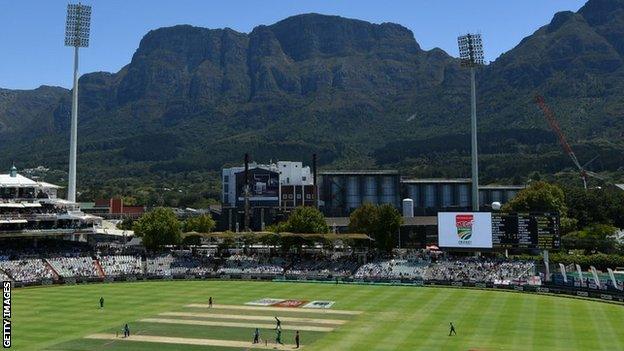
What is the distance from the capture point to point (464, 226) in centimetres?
8175

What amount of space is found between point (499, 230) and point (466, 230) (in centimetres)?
412

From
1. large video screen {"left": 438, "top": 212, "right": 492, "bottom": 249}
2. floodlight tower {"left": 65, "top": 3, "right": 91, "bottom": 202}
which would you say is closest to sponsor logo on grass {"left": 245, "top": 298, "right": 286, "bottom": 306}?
large video screen {"left": 438, "top": 212, "right": 492, "bottom": 249}

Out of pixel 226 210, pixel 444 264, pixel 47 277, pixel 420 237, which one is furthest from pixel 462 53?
pixel 47 277

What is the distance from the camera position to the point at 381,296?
6956 cm

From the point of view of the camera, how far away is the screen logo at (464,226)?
81.5m

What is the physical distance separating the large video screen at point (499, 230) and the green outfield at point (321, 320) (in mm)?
8499

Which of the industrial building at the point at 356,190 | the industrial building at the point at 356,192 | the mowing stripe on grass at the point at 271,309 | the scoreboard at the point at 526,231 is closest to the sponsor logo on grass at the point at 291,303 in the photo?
the mowing stripe on grass at the point at 271,309

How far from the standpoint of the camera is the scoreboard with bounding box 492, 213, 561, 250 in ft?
255

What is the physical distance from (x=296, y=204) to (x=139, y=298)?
280 ft

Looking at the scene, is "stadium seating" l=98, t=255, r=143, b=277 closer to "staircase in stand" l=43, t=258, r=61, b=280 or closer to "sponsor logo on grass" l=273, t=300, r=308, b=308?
"staircase in stand" l=43, t=258, r=61, b=280

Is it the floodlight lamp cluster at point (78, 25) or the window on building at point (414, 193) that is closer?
the floodlight lamp cluster at point (78, 25)

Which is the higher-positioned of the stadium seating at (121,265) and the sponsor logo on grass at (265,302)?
the stadium seating at (121,265)

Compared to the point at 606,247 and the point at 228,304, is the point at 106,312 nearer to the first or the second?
the point at 228,304

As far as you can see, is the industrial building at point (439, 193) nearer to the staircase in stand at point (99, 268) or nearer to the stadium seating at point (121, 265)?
the stadium seating at point (121, 265)
